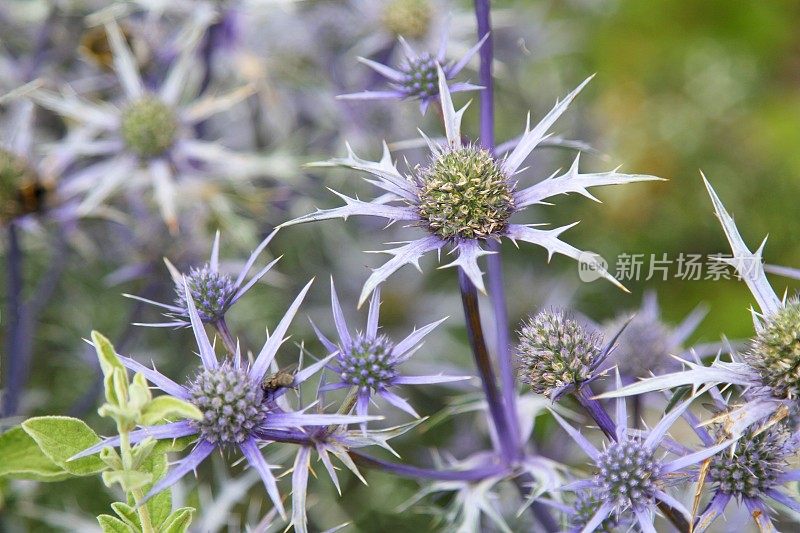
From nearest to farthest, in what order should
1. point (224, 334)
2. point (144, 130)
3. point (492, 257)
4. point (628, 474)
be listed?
point (628, 474)
point (224, 334)
point (492, 257)
point (144, 130)

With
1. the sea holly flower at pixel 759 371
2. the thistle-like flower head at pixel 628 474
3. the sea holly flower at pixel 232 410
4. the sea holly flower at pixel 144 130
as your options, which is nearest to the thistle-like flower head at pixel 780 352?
the sea holly flower at pixel 759 371

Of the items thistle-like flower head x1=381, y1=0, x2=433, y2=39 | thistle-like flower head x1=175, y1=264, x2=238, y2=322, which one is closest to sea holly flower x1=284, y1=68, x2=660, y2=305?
thistle-like flower head x1=175, y1=264, x2=238, y2=322

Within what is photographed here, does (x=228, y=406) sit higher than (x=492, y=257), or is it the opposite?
(x=492, y=257)

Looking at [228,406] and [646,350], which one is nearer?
[228,406]

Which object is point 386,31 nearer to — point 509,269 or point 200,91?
point 200,91

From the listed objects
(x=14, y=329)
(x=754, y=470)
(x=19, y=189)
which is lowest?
(x=754, y=470)

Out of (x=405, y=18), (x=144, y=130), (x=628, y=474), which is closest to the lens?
(x=628, y=474)

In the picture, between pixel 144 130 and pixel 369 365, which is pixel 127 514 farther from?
pixel 144 130

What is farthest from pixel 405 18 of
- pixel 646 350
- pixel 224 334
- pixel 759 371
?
pixel 759 371

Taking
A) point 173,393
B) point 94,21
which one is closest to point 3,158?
point 94,21
